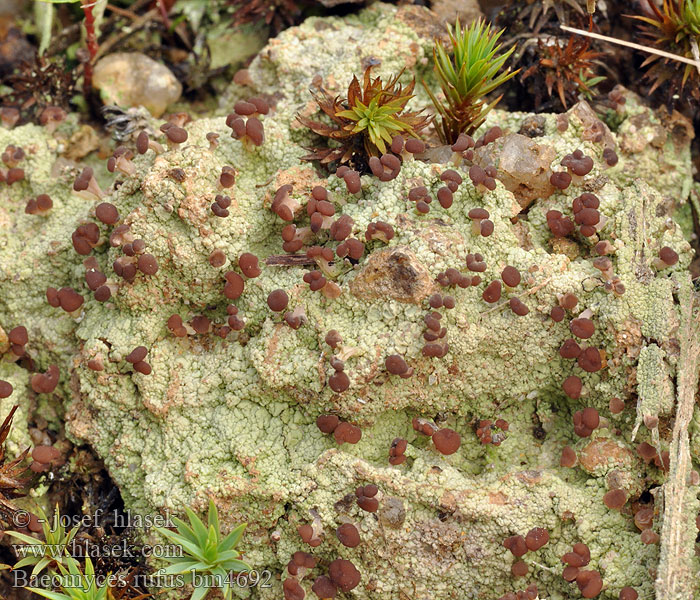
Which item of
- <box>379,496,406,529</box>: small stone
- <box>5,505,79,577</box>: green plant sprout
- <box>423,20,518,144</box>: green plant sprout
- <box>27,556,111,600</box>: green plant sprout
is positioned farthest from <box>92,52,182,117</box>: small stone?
<box>379,496,406,529</box>: small stone

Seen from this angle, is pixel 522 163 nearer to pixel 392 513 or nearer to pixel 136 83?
pixel 392 513

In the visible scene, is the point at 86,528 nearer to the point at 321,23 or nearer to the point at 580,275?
the point at 580,275

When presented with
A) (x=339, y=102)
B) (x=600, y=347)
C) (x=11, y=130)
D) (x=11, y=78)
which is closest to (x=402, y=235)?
(x=339, y=102)

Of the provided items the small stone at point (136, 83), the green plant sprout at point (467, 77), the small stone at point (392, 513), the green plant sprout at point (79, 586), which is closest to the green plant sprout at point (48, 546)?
the green plant sprout at point (79, 586)

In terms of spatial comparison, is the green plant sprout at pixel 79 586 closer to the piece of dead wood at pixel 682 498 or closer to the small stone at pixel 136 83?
the piece of dead wood at pixel 682 498

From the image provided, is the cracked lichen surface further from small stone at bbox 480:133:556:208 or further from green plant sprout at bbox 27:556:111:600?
green plant sprout at bbox 27:556:111:600

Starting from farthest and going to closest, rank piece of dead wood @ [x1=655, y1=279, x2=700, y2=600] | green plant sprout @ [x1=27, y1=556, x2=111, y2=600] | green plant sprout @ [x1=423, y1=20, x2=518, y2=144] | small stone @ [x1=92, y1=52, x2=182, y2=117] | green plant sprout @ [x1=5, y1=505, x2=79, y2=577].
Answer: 1. small stone @ [x1=92, y1=52, x2=182, y2=117]
2. green plant sprout @ [x1=423, y1=20, x2=518, y2=144]
3. green plant sprout @ [x1=5, y1=505, x2=79, y2=577]
4. green plant sprout @ [x1=27, y1=556, x2=111, y2=600]
5. piece of dead wood @ [x1=655, y1=279, x2=700, y2=600]
